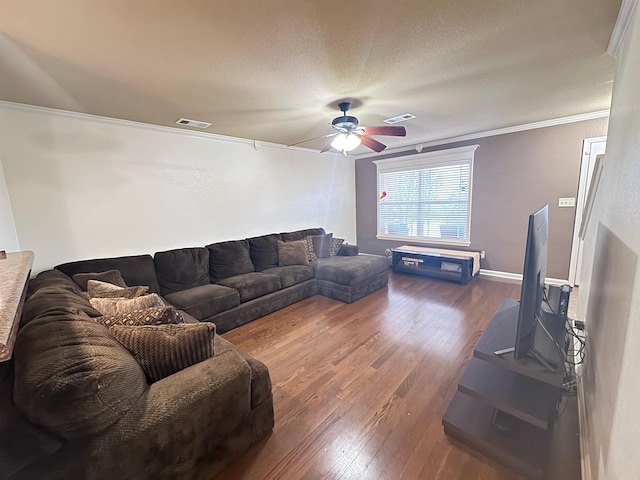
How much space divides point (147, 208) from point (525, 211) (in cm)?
518

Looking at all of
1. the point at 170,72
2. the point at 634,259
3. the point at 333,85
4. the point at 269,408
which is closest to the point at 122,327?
the point at 269,408

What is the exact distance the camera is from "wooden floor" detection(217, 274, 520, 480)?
1.41m

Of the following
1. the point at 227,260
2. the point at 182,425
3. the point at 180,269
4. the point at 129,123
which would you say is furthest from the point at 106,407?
the point at 129,123

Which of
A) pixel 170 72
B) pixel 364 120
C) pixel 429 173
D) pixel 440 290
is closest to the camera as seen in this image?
pixel 170 72

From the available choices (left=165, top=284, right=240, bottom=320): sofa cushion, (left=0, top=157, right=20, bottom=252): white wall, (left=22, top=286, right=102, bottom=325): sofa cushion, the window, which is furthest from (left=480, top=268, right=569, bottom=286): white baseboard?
(left=0, top=157, right=20, bottom=252): white wall

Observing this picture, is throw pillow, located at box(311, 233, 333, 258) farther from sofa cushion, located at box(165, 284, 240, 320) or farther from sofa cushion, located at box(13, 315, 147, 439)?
sofa cushion, located at box(13, 315, 147, 439)

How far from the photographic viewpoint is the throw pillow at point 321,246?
4441mm

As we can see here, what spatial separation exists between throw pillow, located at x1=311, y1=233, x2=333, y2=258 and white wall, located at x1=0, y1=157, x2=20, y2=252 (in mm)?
3316

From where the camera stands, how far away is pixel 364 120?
3.34 m

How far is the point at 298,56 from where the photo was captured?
72.3 inches

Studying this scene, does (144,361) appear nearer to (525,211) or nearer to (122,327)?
(122,327)

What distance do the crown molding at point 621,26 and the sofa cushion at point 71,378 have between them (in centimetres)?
293

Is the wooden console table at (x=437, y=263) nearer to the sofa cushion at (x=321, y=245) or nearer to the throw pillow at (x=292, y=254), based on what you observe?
the sofa cushion at (x=321, y=245)

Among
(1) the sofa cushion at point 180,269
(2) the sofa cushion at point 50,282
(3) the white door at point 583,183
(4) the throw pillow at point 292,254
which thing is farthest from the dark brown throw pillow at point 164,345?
(3) the white door at point 583,183
